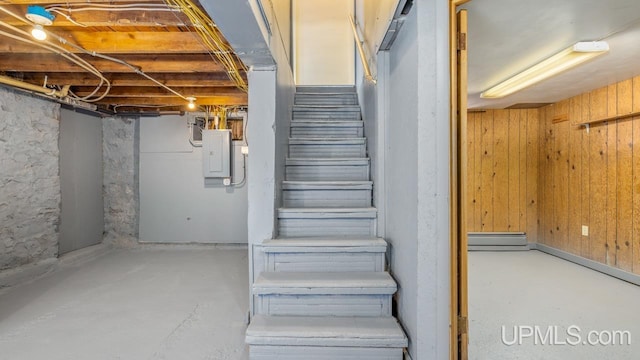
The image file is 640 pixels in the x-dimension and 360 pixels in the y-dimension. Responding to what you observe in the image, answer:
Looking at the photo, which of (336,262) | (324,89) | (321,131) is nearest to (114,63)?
(321,131)

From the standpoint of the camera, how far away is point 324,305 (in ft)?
5.48

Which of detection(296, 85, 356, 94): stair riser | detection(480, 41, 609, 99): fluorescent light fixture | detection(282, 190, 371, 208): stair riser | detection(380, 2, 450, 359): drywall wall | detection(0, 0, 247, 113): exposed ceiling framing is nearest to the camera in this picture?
detection(380, 2, 450, 359): drywall wall

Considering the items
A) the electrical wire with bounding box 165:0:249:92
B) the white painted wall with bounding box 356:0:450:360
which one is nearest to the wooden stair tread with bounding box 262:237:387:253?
the white painted wall with bounding box 356:0:450:360

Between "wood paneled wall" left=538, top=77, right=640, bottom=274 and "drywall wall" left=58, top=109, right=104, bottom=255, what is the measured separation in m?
6.14

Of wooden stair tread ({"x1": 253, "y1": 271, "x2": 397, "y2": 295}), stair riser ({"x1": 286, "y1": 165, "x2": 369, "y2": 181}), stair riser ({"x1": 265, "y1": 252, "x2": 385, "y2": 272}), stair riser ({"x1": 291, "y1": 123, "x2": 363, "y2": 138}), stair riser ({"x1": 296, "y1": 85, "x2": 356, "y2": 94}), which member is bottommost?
wooden stair tread ({"x1": 253, "y1": 271, "x2": 397, "y2": 295})

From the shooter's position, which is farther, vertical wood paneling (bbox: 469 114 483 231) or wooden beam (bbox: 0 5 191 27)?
vertical wood paneling (bbox: 469 114 483 231)

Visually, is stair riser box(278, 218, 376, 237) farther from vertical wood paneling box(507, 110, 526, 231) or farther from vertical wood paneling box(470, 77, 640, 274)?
vertical wood paneling box(507, 110, 526, 231)

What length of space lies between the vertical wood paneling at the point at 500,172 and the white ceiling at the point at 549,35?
1.06 meters

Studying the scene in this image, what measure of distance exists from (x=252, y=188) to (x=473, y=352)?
1724 mm

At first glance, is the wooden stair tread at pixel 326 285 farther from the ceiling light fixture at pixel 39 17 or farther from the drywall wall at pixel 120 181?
the drywall wall at pixel 120 181

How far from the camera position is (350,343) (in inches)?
57.6

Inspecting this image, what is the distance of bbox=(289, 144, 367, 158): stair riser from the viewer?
270 cm

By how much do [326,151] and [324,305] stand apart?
150 cm

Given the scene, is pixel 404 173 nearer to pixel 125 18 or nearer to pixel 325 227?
pixel 325 227
